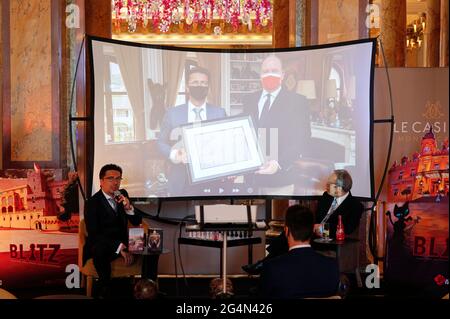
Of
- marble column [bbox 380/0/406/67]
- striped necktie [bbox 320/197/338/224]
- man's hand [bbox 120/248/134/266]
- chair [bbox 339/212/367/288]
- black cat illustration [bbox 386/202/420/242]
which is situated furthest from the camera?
marble column [bbox 380/0/406/67]

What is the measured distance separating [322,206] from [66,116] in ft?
8.51

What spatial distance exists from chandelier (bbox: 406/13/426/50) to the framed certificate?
7.31 metres

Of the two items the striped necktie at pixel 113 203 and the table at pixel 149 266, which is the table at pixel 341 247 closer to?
the table at pixel 149 266

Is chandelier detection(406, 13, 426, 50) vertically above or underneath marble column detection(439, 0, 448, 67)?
above

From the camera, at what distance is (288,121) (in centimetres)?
658

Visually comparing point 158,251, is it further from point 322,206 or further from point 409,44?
point 409,44

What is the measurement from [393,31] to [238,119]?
2.39 meters

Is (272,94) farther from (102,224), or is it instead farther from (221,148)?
(102,224)

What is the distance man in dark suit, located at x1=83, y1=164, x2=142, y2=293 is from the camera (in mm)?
5801

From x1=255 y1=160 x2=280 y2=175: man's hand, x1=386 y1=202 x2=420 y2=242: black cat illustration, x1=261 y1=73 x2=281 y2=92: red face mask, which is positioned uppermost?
x1=261 y1=73 x2=281 y2=92: red face mask

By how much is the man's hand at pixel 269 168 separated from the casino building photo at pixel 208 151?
20mm

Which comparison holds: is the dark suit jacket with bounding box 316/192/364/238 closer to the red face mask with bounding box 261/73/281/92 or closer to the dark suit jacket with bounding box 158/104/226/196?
the red face mask with bounding box 261/73/281/92

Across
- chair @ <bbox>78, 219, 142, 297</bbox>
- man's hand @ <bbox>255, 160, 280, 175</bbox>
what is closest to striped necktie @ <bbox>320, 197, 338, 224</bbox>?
man's hand @ <bbox>255, 160, 280, 175</bbox>

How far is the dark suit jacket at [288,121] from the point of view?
657cm
